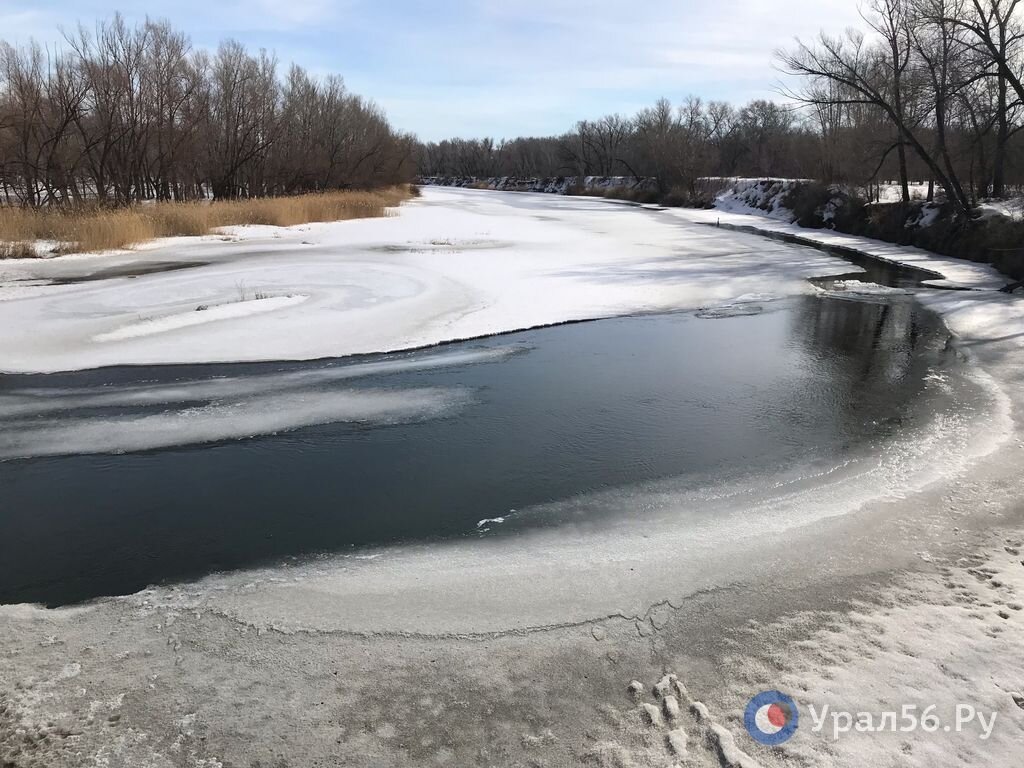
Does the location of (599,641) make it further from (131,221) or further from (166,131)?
(166,131)

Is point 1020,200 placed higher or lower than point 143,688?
higher

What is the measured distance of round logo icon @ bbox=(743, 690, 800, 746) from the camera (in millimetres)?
2301

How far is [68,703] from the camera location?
2.48m

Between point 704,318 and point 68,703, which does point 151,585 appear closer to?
point 68,703

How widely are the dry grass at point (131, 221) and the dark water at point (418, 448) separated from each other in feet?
33.4

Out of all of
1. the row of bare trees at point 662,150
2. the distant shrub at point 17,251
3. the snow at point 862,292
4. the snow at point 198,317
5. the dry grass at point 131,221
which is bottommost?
the snow at point 198,317

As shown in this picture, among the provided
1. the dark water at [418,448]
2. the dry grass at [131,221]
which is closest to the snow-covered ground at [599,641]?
the dark water at [418,448]

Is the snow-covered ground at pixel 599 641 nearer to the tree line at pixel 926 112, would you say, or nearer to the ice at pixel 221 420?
the ice at pixel 221 420

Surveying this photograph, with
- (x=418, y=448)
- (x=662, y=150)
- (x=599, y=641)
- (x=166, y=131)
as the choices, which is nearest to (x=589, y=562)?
(x=599, y=641)

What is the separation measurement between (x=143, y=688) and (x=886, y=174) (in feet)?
96.3

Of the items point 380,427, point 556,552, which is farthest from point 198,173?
point 556,552

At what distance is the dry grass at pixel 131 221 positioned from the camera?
14.9 m

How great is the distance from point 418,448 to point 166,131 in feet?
95.9

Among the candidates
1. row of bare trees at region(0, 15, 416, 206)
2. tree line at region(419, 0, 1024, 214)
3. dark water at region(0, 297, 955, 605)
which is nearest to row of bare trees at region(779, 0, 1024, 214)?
tree line at region(419, 0, 1024, 214)
